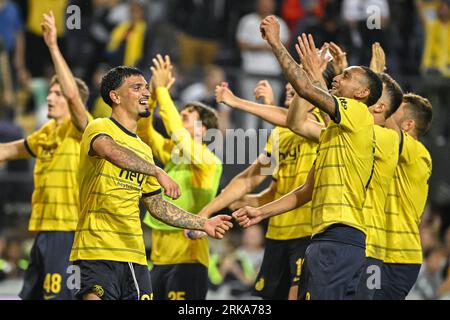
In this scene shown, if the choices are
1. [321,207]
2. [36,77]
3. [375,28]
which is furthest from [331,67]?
[36,77]

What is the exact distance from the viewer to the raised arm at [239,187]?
945cm

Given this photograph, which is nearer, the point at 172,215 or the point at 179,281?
the point at 172,215

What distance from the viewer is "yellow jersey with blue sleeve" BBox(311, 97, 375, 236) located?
762cm

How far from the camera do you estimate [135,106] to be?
799cm

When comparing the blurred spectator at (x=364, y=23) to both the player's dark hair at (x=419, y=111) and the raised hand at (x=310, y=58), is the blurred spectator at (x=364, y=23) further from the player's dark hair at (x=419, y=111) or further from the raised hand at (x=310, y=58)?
the raised hand at (x=310, y=58)

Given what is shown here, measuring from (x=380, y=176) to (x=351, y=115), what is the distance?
91cm

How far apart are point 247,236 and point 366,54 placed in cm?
315

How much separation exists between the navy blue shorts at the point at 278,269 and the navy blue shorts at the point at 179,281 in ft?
1.96

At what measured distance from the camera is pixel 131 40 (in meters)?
16.0

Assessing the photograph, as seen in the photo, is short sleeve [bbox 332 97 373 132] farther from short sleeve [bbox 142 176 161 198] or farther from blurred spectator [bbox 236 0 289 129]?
blurred spectator [bbox 236 0 289 129]

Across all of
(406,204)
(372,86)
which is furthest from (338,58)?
(406,204)

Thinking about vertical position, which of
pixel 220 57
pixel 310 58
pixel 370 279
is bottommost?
pixel 370 279

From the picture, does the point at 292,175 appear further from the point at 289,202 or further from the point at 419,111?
the point at 419,111

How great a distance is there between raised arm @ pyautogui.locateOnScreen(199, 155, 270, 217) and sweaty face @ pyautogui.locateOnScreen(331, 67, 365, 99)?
1.88m
